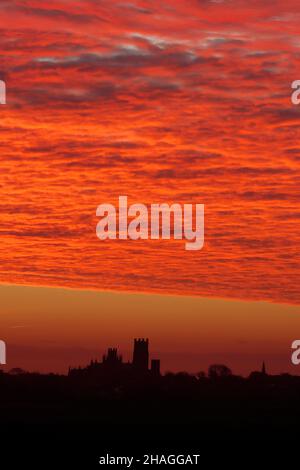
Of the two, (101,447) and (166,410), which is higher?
(166,410)

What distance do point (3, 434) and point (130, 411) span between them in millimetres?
52836

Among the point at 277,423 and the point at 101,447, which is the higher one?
the point at 277,423
